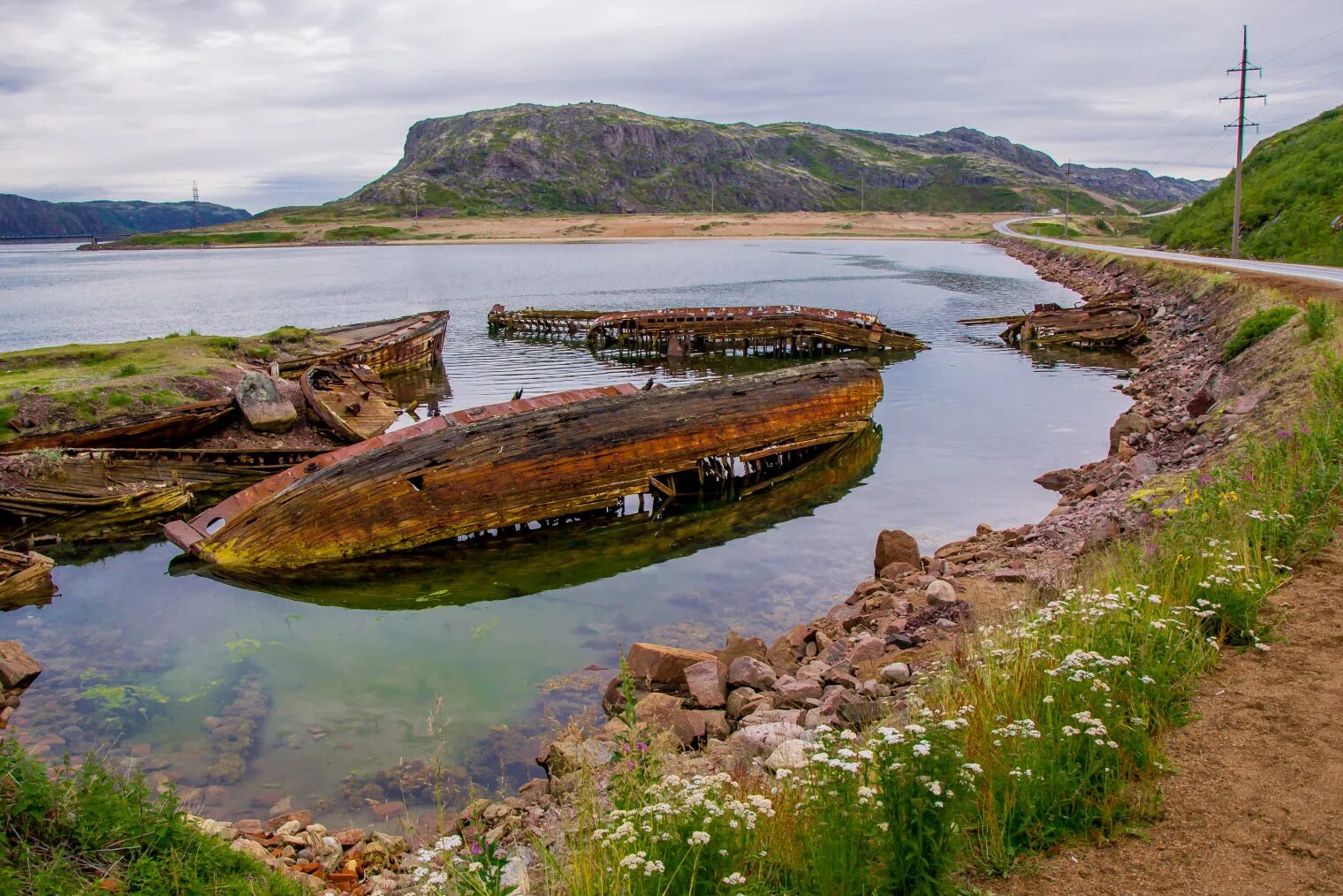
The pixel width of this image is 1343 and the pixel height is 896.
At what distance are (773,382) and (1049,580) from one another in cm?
1241

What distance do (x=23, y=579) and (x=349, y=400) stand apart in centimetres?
1323

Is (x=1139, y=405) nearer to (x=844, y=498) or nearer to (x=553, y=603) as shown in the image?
(x=844, y=498)

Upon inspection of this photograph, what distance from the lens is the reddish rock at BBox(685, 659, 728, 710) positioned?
9367 mm

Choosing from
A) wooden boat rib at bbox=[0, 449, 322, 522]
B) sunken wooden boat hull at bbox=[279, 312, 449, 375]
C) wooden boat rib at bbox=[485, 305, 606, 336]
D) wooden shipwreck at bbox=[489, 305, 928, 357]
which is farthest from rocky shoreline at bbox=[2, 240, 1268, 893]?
wooden boat rib at bbox=[485, 305, 606, 336]

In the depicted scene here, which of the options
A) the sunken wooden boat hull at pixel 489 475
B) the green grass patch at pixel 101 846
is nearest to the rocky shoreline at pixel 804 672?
the green grass patch at pixel 101 846

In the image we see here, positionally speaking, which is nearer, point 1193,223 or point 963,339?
point 963,339

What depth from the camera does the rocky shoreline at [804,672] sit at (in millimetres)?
6957

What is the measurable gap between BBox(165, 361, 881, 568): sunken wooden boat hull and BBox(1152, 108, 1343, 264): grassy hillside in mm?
30550

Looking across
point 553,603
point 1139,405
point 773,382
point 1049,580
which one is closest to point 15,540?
point 553,603

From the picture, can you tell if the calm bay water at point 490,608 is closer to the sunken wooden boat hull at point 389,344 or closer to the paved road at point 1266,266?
the sunken wooden boat hull at point 389,344

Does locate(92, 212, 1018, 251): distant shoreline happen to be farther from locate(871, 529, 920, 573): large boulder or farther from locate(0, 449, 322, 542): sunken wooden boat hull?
locate(871, 529, 920, 573): large boulder

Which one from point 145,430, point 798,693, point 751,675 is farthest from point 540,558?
point 145,430

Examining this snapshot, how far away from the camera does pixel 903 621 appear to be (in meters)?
10.7

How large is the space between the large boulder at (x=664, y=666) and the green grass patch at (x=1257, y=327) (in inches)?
761
